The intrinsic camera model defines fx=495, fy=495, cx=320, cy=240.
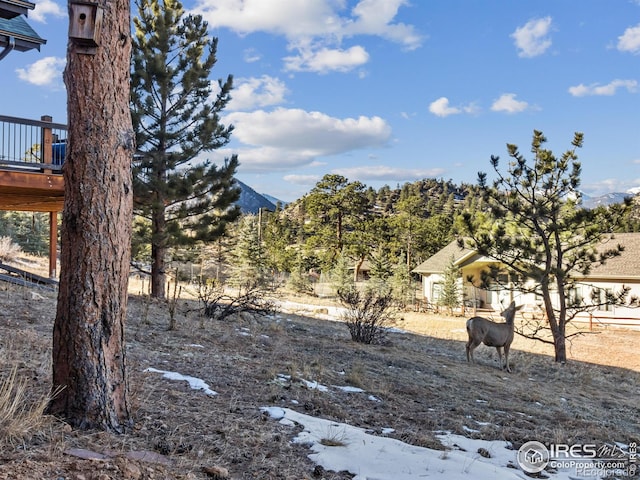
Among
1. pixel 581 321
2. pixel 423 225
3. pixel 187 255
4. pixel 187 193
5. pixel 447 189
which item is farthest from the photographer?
pixel 447 189

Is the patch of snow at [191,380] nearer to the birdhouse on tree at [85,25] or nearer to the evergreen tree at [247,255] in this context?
the birdhouse on tree at [85,25]

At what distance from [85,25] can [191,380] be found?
336cm

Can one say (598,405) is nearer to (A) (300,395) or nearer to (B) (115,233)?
(A) (300,395)

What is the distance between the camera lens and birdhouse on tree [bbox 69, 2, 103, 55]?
3.22 metres

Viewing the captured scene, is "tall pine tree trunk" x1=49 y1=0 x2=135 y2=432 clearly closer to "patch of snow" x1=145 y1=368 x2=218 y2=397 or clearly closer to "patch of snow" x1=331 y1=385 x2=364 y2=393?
"patch of snow" x1=145 y1=368 x2=218 y2=397

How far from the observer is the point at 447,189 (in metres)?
80.6

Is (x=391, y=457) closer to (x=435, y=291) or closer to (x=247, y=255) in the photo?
(x=435, y=291)

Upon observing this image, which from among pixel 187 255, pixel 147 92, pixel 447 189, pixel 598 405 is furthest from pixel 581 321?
pixel 447 189

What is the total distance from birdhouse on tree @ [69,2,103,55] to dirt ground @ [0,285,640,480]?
7.99 ft

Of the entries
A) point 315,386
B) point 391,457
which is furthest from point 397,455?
point 315,386

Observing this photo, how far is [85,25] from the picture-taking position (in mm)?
3232

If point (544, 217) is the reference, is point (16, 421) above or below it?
below

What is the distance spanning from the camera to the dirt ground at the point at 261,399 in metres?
2.89

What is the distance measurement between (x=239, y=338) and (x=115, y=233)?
5427mm
